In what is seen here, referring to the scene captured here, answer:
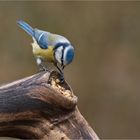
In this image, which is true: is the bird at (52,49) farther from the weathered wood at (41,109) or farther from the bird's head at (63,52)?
the weathered wood at (41,109)

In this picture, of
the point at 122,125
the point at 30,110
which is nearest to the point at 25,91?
the point at 30,110

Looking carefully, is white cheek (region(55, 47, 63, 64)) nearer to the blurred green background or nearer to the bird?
the bird

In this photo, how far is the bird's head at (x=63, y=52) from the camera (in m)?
2.75

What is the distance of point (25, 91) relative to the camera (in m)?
2.52

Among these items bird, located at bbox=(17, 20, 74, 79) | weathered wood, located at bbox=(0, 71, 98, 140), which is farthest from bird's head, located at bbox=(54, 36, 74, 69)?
weathered wood, located at bbox=(0, 71, 98, 140)

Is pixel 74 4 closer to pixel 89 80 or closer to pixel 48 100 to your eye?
pixel 89 80

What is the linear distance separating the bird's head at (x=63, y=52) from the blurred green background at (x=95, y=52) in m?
3.56

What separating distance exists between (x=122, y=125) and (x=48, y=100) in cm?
408

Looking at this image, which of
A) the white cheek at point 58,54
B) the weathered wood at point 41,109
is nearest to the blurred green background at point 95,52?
the white cheek at point 58,54

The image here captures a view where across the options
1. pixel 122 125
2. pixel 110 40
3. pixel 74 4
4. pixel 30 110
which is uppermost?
pixel 74 4

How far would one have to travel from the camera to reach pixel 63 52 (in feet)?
9.13

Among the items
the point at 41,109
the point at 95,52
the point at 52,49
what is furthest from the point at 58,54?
the point at 95,52

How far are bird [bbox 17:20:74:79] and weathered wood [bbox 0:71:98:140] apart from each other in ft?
0.67

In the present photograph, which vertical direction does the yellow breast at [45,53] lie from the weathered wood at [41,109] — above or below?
above
